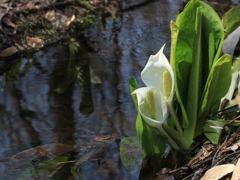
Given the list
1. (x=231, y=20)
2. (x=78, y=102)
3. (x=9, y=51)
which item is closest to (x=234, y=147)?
(x=231, y=20)

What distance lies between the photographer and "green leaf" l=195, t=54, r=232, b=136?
1394 mm

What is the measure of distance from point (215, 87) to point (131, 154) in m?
0.54

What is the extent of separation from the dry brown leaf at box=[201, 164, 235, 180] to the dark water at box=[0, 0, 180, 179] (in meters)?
0.40

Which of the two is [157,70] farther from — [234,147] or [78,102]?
[78,102]

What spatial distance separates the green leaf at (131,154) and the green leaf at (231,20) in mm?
713

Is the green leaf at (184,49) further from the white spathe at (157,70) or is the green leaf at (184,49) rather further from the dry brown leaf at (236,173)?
the dry brown leaf at (236,173)

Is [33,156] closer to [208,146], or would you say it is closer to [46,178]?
[46,178]

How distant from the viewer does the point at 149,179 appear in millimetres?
1571

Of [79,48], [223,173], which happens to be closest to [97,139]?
[223,173]

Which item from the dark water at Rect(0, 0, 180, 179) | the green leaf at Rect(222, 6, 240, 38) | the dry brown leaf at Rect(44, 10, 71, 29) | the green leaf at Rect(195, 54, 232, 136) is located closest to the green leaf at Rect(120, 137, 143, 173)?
the dark water at Rect(0, 0, 180, 179)

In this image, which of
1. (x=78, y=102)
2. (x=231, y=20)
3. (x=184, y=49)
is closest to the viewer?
(x=184, y=49)

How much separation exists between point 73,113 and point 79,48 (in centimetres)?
144

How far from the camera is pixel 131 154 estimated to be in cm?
173

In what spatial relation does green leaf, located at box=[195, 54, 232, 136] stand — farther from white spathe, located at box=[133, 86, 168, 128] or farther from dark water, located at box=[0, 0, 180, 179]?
dark water, located at box=[0, 0, 180, 179]
